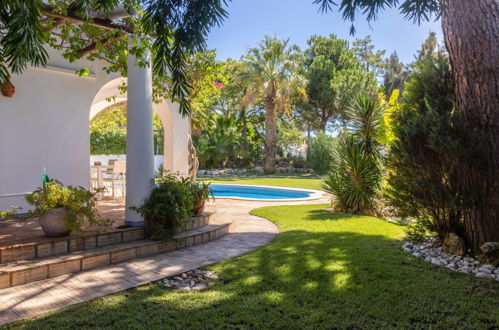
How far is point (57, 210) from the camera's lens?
4.88 m

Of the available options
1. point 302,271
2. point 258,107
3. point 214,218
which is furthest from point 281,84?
point 302,271

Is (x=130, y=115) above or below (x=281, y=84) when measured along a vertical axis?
below

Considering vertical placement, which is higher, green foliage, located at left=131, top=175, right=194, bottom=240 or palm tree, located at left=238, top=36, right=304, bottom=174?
palm tree, located at left=238, top=36, right=304, bottom=174

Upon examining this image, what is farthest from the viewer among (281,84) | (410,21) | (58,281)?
(281,84)

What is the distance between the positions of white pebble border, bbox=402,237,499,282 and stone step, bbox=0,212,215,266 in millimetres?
4050

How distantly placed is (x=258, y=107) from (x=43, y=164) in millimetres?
24449

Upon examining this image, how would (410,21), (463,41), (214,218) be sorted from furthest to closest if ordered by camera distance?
(214,218) < (463,41) < (410,21)

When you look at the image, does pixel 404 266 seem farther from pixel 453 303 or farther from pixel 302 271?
pixel 302 271

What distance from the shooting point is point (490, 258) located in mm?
4574

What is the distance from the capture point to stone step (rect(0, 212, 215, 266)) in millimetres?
4369

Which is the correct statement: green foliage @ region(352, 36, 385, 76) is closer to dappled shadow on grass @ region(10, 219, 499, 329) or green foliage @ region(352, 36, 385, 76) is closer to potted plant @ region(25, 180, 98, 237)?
dappled shadow on grass @ region(10, 219, 499, 329)

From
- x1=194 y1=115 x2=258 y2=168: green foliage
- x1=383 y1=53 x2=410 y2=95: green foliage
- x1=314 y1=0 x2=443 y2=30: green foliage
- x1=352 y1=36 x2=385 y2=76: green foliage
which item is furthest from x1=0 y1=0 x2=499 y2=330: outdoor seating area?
x1=352 y1=36 x2=385 y2=76: green foliage

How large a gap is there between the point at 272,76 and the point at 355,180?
15.1 metres

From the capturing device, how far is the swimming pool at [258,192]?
1493cm
